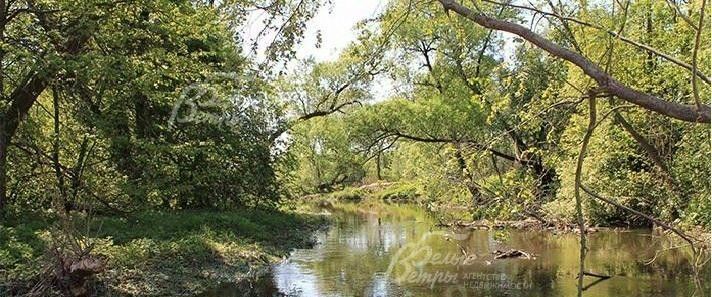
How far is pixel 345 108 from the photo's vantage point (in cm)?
3006

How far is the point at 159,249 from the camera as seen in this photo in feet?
40.7

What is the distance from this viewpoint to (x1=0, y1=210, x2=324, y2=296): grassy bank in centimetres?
962

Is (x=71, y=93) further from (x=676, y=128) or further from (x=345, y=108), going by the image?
(x=345, y=108)

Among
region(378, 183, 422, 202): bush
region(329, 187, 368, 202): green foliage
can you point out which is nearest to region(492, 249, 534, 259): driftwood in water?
region(378, 183, 422, 202): bush

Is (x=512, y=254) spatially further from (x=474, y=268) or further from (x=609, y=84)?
(x=609, y=84)

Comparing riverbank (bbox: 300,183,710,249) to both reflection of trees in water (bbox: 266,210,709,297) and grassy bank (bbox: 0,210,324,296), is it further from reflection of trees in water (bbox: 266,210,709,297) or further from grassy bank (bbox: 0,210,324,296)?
grassy bank (bbox: 0,210,324,296)

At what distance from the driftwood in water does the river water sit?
15cm

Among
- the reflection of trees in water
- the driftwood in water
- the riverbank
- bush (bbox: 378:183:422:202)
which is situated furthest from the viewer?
bush (bbox: 378:183:422:202)

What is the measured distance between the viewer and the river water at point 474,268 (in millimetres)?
11328

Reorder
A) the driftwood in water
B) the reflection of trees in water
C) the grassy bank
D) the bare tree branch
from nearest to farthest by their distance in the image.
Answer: the bare tree branch, the grassy bank, the reflection of trees in water, the driftwood in water

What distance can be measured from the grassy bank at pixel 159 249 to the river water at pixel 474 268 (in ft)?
2.11

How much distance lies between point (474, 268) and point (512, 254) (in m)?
1.98

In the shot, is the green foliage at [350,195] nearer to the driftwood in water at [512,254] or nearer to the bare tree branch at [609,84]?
the driftwood in water at [512,254]

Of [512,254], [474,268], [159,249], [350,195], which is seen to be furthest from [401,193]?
[159,249]
